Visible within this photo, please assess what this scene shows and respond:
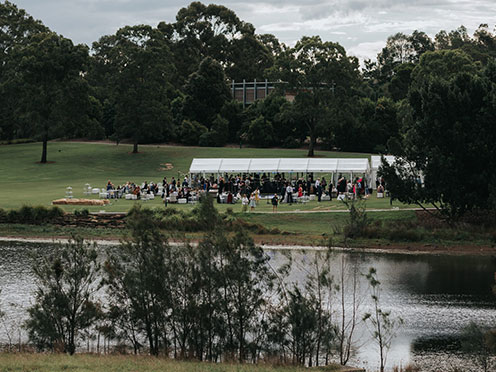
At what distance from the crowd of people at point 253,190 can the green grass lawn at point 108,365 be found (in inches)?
1105

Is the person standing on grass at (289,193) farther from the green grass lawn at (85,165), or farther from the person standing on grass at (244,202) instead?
the green grass lawn at (85,165)

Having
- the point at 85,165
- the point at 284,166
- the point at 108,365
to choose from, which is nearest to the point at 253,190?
the point at 284,166

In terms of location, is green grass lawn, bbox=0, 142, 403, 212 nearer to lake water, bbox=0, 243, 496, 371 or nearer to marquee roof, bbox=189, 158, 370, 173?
marquee roof, bbox=189, 158, 370, 173

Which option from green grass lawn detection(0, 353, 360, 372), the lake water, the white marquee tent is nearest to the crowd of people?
the white marquee tent

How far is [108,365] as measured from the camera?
59.8 ft

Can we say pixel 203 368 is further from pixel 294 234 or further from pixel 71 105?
pixel 71 105

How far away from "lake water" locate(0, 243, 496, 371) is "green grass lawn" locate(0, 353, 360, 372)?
365 cm

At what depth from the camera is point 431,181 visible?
41.1 m

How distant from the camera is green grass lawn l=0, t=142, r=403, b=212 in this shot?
205 feet

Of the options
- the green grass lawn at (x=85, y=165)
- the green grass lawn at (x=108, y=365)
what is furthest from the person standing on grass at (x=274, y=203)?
the green grass lawn at (x=108, y=365)

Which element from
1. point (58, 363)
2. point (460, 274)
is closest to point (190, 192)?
point (460, 274)

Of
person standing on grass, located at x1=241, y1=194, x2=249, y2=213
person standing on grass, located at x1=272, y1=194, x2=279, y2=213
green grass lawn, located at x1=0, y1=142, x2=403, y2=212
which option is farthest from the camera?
green grass lawn, located at x1=0, y1=142, x2=403, y2=212

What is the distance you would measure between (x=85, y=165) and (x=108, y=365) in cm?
6035

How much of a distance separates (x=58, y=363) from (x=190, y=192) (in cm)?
3322
